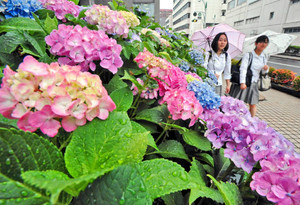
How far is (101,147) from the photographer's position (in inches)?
19.1

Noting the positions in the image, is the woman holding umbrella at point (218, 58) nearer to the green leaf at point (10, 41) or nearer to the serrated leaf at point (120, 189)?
the green leaf at point (10, 41)

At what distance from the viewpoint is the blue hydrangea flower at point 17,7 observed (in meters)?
1.10

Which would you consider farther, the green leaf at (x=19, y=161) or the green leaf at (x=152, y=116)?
the green leaf at (x=152, y=116)

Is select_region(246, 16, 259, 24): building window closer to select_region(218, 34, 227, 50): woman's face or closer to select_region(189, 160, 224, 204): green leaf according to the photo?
select_region(218, 34, 227, 50): woman's face

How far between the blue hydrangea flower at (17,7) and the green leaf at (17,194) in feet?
3.89

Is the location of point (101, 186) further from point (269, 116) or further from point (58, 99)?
point (269, 116)

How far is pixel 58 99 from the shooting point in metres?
0.48

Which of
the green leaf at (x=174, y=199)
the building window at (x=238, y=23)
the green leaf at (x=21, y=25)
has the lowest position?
the green leaf at (x=174, y=199)

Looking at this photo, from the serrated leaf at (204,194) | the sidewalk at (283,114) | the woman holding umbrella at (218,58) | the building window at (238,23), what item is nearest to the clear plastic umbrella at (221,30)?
the woman holding umbrella at (218,58)

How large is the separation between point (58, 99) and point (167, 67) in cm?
68

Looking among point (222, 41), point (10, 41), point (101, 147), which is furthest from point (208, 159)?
point (222, 41)

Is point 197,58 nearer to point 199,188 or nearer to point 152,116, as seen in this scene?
point 152,116

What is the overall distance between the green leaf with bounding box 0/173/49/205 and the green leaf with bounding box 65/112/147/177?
100 millimetres

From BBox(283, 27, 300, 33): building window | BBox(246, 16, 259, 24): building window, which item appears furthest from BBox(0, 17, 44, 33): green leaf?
BBox(246, 16, 259, 24): building window
